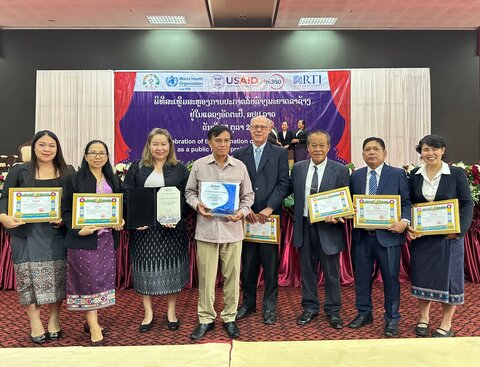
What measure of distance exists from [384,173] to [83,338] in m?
2.30

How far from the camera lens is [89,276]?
248 cm

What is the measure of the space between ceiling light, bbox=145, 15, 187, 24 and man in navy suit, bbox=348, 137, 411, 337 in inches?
293

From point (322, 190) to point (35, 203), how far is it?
1.87 m

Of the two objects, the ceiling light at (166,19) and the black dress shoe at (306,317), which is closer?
the black dress shoe at (306,317)

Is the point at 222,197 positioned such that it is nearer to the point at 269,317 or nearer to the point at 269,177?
the point at 269,177

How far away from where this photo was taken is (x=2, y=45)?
960 centimetres

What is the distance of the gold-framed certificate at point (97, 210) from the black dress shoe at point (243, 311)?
1.16 m

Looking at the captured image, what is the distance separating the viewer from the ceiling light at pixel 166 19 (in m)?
8.90

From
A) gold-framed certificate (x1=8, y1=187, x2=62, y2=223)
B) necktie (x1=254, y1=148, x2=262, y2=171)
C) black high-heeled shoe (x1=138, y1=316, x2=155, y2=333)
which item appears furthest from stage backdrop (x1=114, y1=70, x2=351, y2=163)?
gold-framed certificate (x1=8, y1=187, x2=62, y2=223)

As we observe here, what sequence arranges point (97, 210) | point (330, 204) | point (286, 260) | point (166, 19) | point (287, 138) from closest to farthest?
point (97, 210)
point (330, 204)
point (286, 260)
point (287, 138)
point (166, 19)

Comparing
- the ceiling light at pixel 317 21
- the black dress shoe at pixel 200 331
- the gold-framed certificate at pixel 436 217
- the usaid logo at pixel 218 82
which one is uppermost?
the ceiling light at pixel 317 21

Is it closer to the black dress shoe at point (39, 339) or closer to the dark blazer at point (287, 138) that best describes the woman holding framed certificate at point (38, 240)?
the black dress shoe at point (39, 339)

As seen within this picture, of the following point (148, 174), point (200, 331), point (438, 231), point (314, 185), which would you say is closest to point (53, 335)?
point (200, 331)

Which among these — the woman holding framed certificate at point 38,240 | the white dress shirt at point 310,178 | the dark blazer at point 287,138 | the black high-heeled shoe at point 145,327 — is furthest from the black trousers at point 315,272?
the dark blazer at point 287,138
